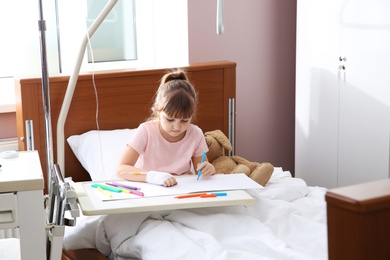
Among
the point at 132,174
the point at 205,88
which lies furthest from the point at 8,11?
the point at 132,174

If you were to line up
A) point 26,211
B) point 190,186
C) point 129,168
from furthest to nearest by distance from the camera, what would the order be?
point 129,168
point 190,186
point 26,211

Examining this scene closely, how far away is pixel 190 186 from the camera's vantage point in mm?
2000

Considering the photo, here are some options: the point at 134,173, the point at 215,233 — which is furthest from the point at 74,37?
the point at 215,233

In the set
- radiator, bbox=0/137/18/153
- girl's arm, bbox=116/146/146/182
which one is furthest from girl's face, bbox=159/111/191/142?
radiator, bbox=0/137/18/153

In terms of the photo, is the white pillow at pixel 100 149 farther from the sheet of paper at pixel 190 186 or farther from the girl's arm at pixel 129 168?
the sheet of paper at pixel 190 186

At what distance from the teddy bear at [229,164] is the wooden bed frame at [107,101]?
0.88 feet

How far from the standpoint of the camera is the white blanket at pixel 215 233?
5.62 ft

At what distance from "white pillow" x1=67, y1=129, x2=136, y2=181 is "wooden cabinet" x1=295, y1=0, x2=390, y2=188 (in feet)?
3.12

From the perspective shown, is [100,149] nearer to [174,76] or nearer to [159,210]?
A: [174,76]

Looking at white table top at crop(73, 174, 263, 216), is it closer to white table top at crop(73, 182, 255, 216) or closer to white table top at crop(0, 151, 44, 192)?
white table top at crop(73, 182, 255, 216)

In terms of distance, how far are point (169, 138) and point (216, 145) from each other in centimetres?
26

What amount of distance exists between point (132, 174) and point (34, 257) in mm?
454

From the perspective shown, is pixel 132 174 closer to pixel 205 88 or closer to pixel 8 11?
pixel 205 88

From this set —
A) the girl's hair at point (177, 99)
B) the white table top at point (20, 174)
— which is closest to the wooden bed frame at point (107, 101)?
the girl's hair at point (177, 99)
